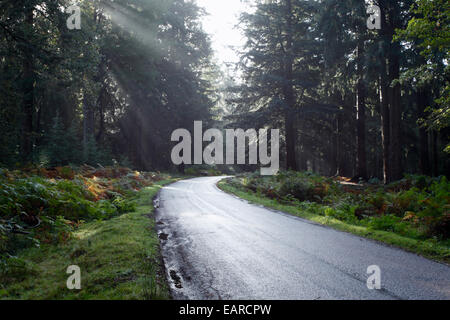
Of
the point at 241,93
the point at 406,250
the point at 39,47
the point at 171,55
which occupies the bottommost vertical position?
the point at 406,250

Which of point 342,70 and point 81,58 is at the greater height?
point 342,70

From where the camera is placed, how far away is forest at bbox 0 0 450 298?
8414mm

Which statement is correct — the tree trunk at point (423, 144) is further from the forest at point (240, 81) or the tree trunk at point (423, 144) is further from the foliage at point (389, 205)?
the foliage at point (389, 205)

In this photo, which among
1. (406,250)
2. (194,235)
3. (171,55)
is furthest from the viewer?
(171,55)

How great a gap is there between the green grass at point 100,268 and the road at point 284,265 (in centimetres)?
39

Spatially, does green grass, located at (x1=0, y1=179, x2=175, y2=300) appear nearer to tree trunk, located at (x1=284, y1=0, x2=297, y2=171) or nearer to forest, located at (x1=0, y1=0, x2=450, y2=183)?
forest, located at (x1=0, y1=0, x2=450, y2=183)

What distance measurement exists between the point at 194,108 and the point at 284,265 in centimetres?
3681

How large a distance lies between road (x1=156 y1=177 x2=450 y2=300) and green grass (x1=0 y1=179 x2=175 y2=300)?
0.39 meters

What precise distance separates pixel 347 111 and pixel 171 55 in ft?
79.2

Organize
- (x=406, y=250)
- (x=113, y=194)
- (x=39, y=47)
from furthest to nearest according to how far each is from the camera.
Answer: (x=113, y=194) → (x=39, y=47) → (x=406, y=250)

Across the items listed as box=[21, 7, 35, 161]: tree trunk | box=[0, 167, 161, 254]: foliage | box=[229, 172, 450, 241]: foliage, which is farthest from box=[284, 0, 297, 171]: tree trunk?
box=[21, 7, 35, 161]: tree trunk

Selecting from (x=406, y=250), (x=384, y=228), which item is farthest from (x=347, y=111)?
(x=406, y=250)

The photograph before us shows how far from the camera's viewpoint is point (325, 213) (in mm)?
11211
